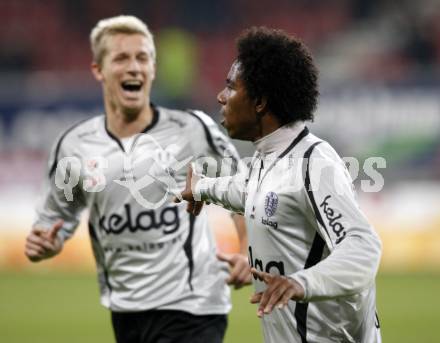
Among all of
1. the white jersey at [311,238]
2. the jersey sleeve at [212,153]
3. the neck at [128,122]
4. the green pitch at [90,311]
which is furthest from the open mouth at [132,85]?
the green pitch at [90,311]

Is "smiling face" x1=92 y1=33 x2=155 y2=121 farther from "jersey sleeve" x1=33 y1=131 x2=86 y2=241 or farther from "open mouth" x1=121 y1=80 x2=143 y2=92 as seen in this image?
"jersey sleeve" x1=33 y1=131 x2=86 y2=241

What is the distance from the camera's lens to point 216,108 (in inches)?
608

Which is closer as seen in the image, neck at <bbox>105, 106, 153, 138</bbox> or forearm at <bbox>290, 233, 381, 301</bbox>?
forearm at <bbox>290, 233, 381, 301</bbox>

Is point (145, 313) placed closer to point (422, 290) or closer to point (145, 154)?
point (145, 154)

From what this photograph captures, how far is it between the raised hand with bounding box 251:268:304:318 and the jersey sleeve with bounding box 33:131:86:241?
256cm

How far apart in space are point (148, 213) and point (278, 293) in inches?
86.1

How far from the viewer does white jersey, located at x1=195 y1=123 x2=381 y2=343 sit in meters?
3.10

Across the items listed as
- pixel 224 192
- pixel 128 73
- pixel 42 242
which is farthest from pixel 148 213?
pixel 224 192

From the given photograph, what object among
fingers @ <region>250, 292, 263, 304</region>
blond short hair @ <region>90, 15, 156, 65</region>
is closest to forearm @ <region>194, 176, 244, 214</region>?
fingers @ <region>250, 292, 263, 304</region>

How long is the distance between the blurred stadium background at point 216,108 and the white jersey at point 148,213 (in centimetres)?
405

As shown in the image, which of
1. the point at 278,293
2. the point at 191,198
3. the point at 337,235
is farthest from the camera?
the point at 191,198

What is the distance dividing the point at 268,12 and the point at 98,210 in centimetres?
1708

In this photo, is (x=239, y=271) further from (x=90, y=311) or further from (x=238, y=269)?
(x=90, y=311)

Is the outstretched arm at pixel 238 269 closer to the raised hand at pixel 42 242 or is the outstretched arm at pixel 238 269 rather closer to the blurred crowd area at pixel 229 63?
the raised hand at pixel 42 242
